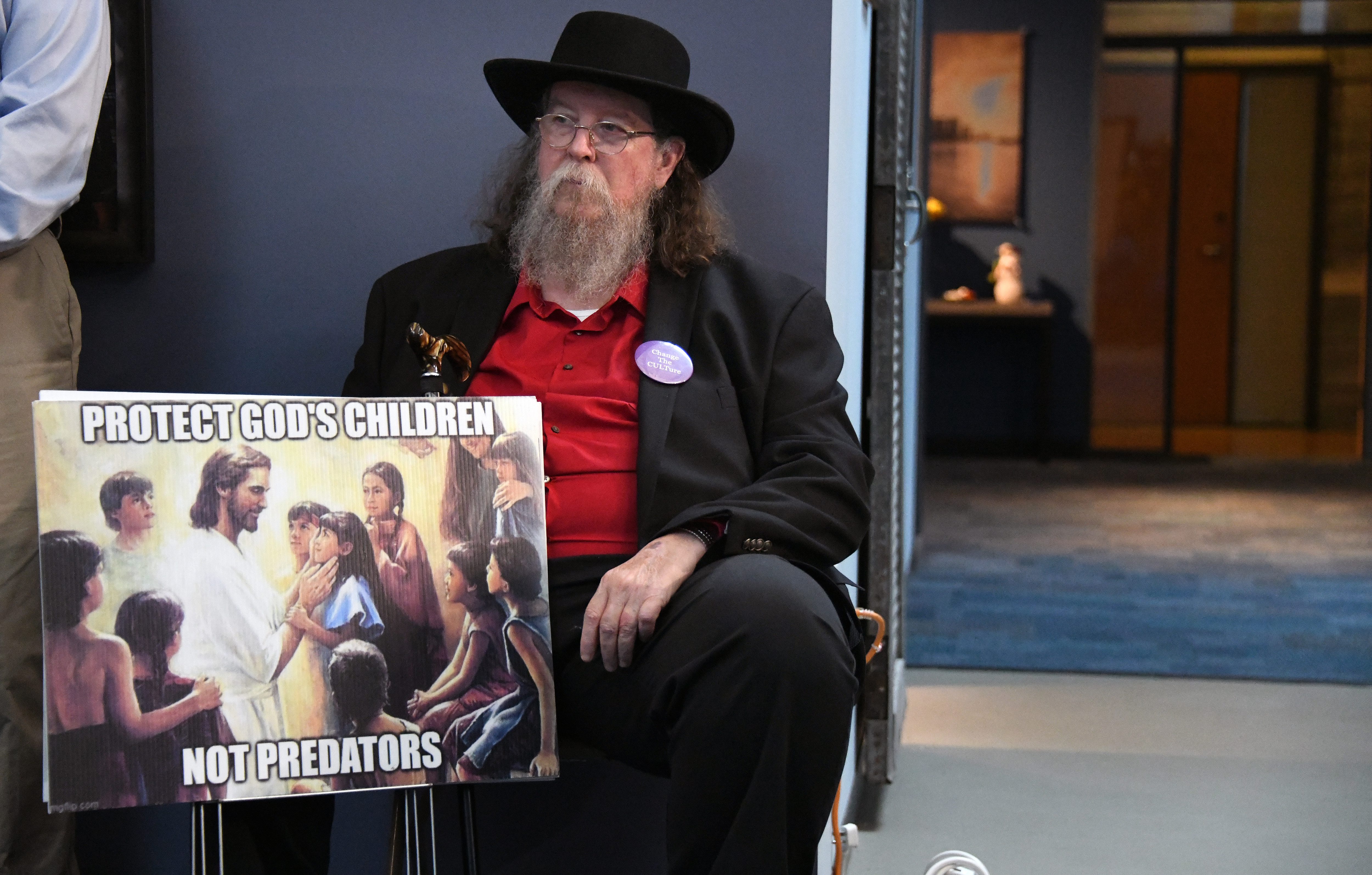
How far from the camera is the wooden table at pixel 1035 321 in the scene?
28.6ft

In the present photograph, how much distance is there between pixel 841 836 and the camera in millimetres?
2361

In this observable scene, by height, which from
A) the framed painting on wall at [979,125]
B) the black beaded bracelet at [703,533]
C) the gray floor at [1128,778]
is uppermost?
the framed painting on wall at [979,125]

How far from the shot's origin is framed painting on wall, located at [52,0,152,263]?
2.23 metres

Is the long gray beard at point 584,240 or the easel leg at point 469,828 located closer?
the easel leg at point 469,828

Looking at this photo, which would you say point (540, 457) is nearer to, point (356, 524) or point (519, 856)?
point (356, 524)

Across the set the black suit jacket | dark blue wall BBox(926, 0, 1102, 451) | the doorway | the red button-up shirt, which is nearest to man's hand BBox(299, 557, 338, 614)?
the black suit jacket

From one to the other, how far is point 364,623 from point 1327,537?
5643 millimetres

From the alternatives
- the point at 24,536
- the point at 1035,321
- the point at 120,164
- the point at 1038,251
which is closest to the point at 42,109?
the point at 120,164

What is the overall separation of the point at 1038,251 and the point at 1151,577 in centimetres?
442

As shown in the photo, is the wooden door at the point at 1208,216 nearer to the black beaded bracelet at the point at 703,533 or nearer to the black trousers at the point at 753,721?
the black beaded bracelet at the point at 703,533

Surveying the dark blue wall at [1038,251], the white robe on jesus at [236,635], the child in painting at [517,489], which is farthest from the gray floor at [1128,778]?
the dark blue wall at [1038,251]

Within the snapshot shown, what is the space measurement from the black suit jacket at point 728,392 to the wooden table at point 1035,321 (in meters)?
6.77

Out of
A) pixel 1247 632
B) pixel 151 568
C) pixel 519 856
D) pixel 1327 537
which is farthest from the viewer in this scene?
pixel 1327 537

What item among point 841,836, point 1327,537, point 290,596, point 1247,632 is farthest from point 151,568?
point 1327,537
